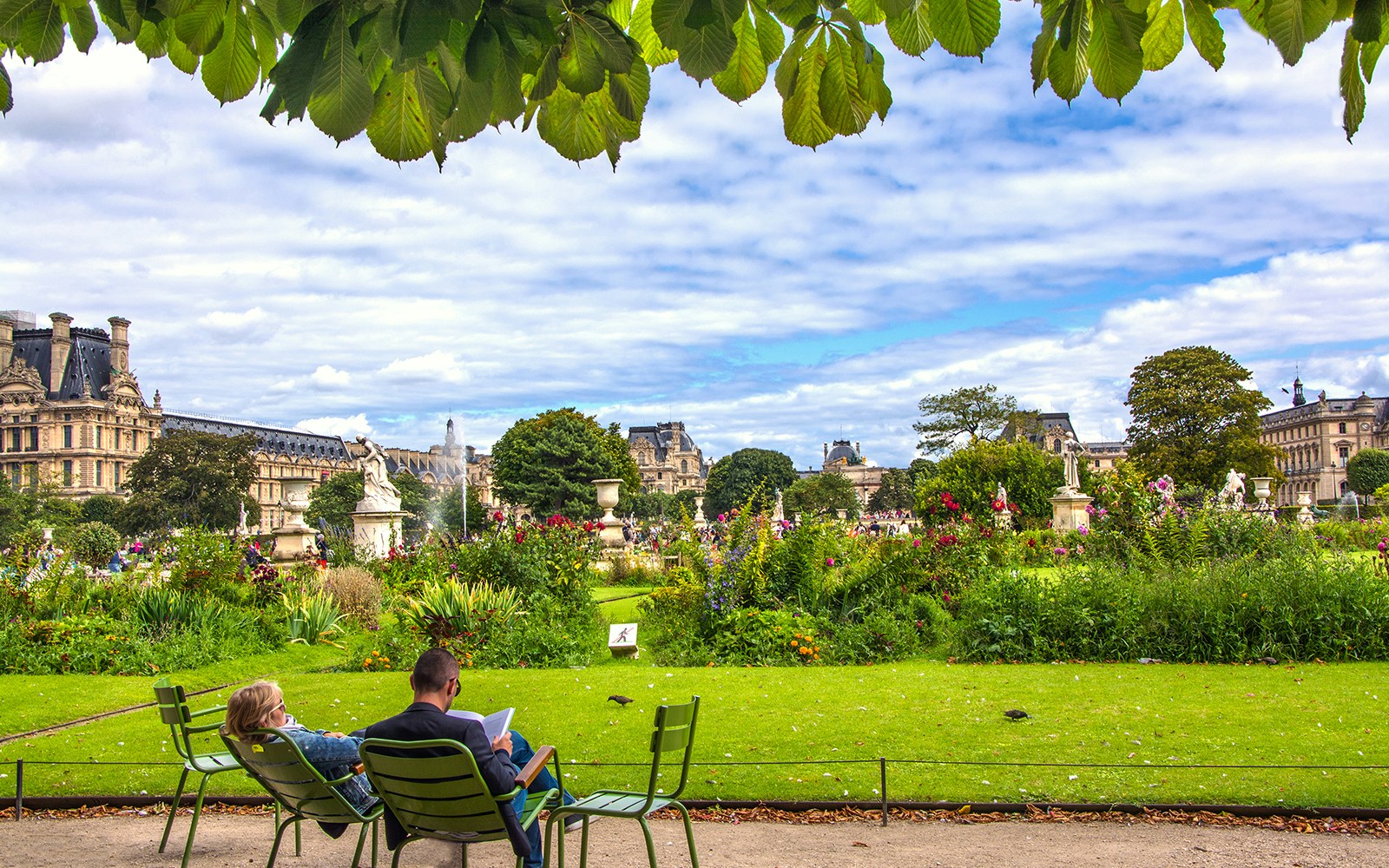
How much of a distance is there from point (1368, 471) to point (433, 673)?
87.4 metres

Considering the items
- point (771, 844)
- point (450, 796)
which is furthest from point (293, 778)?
point (771, 844)

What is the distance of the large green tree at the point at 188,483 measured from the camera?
191 feet

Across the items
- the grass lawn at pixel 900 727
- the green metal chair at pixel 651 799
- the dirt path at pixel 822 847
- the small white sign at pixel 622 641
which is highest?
the green metal chair at pixel 651 799

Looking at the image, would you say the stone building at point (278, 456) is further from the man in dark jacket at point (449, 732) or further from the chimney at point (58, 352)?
the man in dark jacket at point (449, 732)

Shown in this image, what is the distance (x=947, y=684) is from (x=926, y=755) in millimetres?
2023

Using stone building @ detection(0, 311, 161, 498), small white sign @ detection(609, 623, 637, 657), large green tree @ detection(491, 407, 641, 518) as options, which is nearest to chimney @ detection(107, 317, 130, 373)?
stone building @ detection(0, 311, 161, 498)

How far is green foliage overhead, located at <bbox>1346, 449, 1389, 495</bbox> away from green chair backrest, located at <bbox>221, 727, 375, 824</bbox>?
84.7 meters

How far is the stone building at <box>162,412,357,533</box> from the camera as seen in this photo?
9906cm

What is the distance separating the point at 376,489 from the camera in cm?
2003

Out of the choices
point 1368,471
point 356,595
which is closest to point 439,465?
point 1368,471

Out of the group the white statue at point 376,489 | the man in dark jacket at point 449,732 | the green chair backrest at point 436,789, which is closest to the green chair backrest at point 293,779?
the man in dark jacket at point 449,732

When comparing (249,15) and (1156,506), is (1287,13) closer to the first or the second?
(249,15)

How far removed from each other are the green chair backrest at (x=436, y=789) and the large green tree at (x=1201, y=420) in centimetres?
4570

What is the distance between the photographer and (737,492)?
94.8 meters
